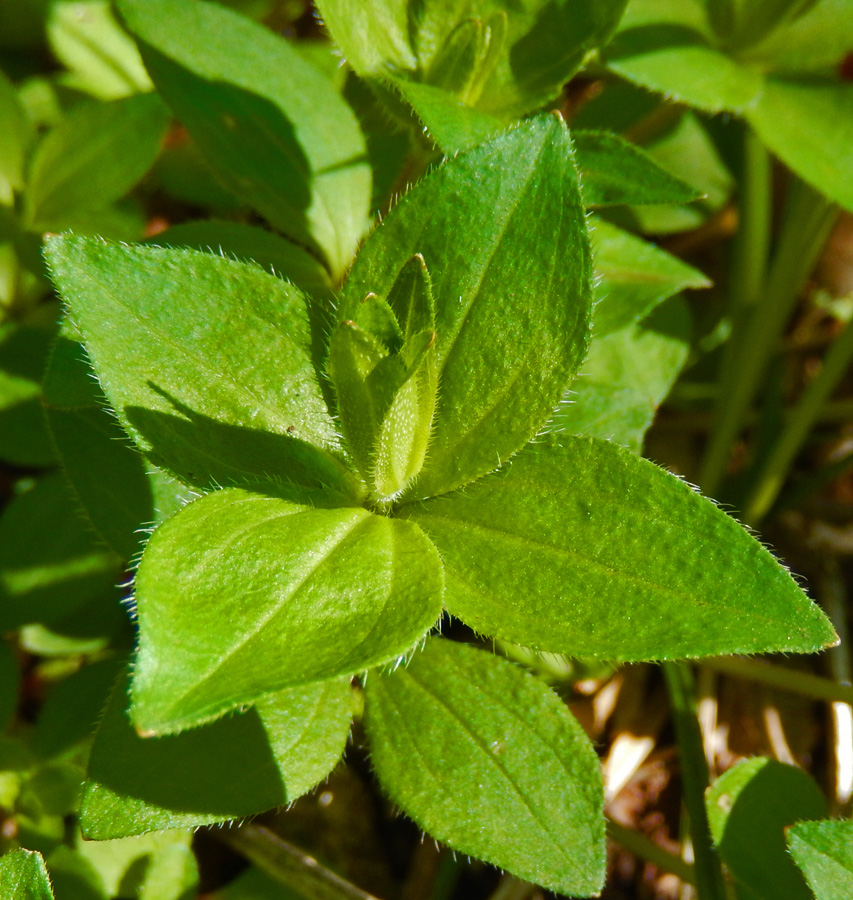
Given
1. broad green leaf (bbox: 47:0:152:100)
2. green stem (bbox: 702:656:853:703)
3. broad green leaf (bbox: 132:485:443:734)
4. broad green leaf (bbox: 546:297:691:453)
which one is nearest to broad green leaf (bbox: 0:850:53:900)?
broad green leaf (bbox: 132:485:443:734)

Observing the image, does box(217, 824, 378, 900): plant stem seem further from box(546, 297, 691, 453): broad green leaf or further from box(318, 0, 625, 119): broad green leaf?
box(318, 0, 625, 119): broad green leaf

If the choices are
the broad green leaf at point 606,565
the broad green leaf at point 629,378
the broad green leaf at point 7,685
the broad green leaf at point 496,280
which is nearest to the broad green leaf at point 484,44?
the broad green leaf at point 496,280

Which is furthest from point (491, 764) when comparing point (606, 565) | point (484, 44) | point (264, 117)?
point (264, 117)

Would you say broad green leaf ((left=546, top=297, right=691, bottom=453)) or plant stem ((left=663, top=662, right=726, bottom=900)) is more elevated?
broad green leaf ((left=546, top=297, right=691, bottom=453))

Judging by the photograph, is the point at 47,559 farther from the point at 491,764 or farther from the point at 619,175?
the point at 619,175

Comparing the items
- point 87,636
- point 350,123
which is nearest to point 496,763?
point 87,636

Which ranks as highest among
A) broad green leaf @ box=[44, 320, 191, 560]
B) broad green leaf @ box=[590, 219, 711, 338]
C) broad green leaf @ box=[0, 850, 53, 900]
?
broad green leaf @ box=[590, 219, 711, 338]

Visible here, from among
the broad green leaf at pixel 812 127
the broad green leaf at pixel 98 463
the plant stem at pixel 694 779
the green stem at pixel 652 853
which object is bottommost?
the green stem at pixel 652 853

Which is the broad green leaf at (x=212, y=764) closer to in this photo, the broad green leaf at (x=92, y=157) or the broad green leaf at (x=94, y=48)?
the broad green leaf at (x=92, y=157)
